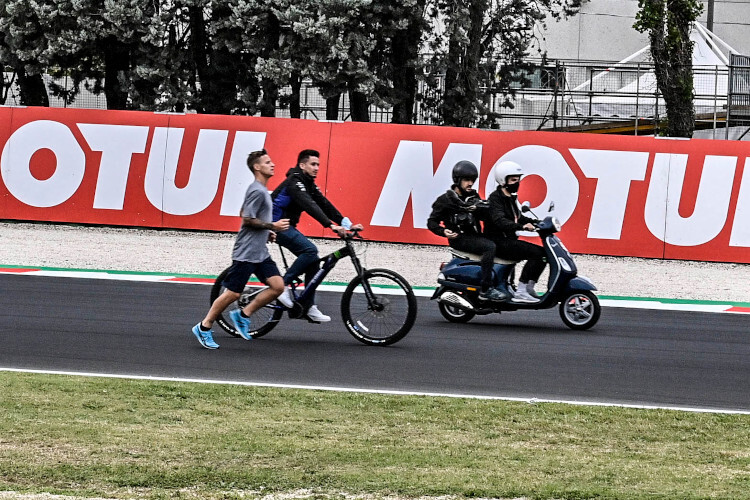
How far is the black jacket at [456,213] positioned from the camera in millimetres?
11906

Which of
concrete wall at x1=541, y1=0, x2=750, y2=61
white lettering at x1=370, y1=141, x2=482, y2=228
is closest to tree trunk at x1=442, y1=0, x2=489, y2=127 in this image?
white lettering at x1=370, y1=141, x2=482, y2=228

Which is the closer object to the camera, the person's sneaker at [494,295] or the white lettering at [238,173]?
the person's sneaker at [494,295]

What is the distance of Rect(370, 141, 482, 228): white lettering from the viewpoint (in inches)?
741

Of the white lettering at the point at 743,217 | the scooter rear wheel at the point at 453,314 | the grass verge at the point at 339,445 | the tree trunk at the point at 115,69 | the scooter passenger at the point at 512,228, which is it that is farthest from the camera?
the tree trunk at the point at 115,69

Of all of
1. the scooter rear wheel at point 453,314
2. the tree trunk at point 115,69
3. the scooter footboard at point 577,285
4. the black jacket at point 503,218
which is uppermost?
the tree trunk at point 115,69

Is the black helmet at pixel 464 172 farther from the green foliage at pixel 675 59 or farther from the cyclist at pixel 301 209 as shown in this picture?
the green foliage at pixel 675 59

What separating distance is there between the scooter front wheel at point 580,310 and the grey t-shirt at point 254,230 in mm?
3510

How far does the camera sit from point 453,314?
486 inches

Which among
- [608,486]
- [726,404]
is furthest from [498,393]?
[608,486]

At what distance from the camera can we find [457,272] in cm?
1204

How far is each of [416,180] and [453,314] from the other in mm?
6778

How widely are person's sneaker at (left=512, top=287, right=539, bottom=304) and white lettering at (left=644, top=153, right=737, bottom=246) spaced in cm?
655

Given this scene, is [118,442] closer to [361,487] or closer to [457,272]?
[361,487]

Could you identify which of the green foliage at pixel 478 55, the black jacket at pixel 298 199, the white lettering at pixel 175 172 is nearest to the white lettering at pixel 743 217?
the white lettering at pixel 175 172
